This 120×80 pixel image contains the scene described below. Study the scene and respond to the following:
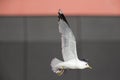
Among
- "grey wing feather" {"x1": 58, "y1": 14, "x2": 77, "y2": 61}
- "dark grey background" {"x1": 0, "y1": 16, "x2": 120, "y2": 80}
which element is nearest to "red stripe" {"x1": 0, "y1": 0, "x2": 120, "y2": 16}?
"dark grey background" {"x1": 0, "y1": 16, "x2": 120, "y2": 80}

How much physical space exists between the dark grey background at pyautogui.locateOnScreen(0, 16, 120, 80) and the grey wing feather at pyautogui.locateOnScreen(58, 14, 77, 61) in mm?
879

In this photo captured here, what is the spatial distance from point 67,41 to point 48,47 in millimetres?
939

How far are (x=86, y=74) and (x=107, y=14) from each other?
34cm

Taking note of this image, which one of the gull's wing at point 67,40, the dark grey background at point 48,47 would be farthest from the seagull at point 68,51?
the dark grey background at point 48,47

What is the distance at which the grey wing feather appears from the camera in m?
1.58

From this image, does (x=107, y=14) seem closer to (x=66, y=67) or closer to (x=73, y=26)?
(x=73, y=26)

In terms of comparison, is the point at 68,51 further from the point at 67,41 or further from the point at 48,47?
the point at 48,47

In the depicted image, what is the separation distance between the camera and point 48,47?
252cm

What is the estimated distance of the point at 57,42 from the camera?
8.20ft

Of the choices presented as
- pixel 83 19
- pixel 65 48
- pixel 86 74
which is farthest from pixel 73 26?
pixel 65 48

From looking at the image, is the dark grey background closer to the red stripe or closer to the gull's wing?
the red stripe

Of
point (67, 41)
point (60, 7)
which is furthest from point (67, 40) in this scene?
point (60, 7)

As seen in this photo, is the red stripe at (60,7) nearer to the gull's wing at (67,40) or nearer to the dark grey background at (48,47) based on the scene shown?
the dark grey background at (48,47)

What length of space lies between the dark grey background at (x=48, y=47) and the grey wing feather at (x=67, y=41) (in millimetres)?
879
